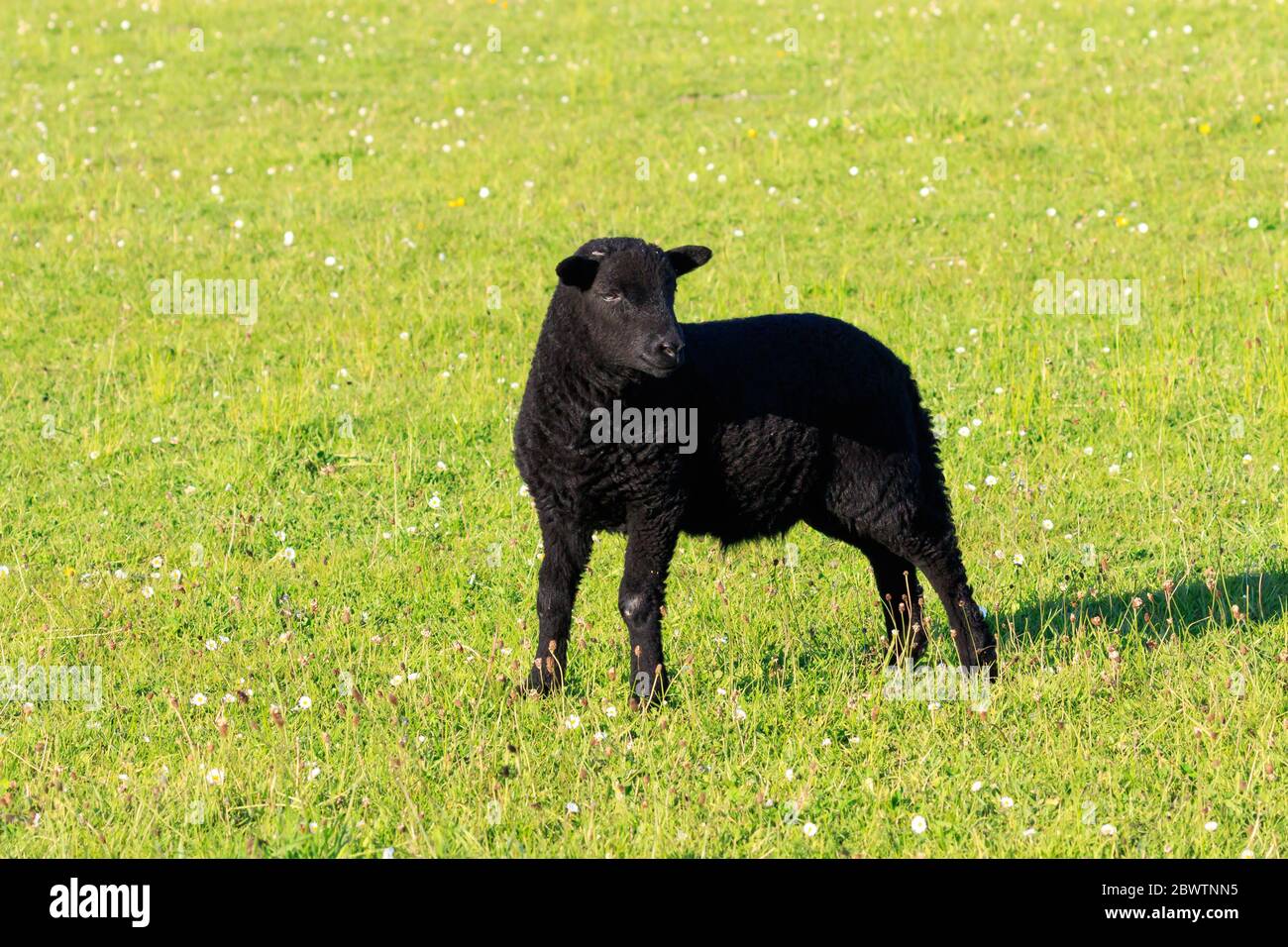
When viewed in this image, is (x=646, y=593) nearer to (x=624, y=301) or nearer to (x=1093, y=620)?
(x=624, y=301)

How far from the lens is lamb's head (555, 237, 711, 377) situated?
6.21 m

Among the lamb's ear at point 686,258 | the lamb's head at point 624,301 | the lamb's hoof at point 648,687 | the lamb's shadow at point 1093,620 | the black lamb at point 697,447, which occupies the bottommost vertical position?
the lamb's hoof at point 648,687

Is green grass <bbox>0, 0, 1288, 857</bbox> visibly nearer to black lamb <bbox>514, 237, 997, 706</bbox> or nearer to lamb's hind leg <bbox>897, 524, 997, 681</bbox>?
lamb's hind leg <bbox>897, 524, 997, 681</bbox>

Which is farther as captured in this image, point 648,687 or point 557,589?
point 557,589

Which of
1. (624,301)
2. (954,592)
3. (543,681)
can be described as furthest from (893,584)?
(624,301)

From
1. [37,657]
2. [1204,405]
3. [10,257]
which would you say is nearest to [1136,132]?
[1204,405]

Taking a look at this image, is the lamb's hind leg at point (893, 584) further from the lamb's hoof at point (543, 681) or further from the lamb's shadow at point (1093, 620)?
the lamb's hoof at point (543, 681)

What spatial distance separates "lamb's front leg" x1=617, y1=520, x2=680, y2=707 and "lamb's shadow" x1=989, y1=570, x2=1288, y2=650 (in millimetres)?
1763

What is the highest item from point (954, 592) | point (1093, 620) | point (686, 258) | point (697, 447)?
point (686, 258)

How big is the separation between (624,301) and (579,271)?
0.25 m

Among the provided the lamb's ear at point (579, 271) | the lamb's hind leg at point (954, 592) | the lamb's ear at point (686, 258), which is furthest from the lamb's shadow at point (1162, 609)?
the lamb's ear at point (579, 271)

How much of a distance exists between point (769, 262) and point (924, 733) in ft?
26.2

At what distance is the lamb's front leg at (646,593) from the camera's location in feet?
21.8

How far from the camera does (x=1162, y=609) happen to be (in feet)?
25.4
